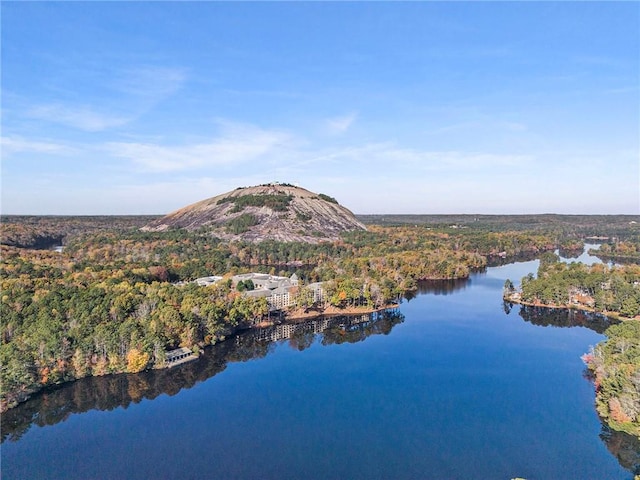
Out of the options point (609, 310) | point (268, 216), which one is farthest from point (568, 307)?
point (268, 216)

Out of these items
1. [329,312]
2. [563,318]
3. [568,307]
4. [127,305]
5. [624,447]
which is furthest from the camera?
[568,307]

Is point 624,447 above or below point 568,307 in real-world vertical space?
below

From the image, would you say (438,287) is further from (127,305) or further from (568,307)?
(127,305)

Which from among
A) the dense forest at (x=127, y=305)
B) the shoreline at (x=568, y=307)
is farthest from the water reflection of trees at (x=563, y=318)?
the dense forest at (x=127, y=305)

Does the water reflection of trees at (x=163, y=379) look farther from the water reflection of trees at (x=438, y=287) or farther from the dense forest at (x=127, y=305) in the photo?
the water reflection of trees at (x=438, y=287)

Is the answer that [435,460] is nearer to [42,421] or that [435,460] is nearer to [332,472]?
[332,472]

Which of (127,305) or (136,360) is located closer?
(136,360)
